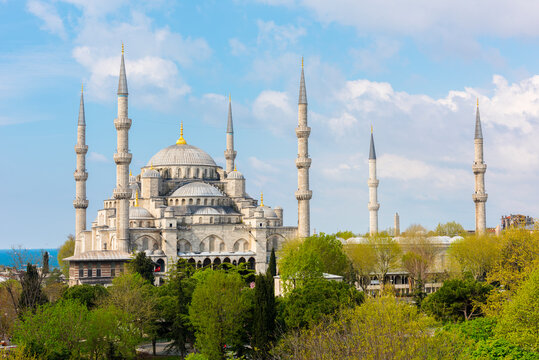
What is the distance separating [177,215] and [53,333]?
1189 inches

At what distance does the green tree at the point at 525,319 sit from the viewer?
80.1 feet

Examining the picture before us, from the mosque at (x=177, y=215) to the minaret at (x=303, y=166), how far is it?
2.8 inches

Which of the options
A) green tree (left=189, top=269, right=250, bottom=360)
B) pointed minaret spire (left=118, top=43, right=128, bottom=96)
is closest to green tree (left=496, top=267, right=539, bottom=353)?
green tree (left=189, top=269, right=250, bottom=360)

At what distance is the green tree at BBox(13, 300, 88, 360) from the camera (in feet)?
83.1

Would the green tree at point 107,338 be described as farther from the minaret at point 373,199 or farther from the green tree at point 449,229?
the green tree at point 449,229

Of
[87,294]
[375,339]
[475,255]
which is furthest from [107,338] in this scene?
[475,255]

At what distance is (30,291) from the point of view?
30.5 metres

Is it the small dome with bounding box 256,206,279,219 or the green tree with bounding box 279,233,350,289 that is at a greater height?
the small dome with bounding box 256,206,279,219

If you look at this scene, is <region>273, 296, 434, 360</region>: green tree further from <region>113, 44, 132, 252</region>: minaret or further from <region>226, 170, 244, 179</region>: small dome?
<region>226, 170, 244, 179</region>: small dome

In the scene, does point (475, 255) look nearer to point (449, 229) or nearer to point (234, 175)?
point (234, 175)

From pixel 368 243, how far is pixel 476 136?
12989 mm

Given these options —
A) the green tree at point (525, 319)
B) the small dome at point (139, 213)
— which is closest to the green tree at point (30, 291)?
the green tree at point (525, 319)

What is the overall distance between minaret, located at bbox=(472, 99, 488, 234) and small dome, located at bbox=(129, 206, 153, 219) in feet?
78.1

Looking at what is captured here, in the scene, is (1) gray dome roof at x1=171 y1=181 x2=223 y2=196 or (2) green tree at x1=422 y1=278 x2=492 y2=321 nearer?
(2) green tree at x1=422 y1=278 x2=492 y2=321
